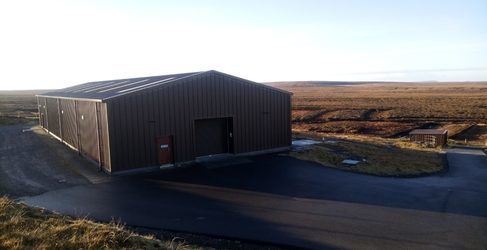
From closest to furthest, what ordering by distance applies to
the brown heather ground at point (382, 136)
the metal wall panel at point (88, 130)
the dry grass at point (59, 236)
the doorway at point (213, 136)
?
the dry grass at point (59, 236), the metal wall panel at point (88, 130), the brown heather ground at point (382, 136), the doorway at point (213, 136)

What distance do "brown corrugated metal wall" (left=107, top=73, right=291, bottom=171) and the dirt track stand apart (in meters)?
2.55

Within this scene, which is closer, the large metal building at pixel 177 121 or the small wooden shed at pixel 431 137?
the large metal building at pixel 177 121

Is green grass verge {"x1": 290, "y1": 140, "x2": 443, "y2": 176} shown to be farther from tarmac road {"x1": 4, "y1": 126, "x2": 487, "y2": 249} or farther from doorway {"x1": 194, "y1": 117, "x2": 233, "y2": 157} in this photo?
doorway {"x1": 194, "y1": 117, "x2": 233, "y2": 157}

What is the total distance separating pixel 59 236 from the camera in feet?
27.5

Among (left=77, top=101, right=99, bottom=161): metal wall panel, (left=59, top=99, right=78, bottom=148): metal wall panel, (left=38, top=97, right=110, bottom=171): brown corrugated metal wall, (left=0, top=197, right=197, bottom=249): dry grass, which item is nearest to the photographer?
(left=0, top=197, right=197, bottom=249): dry grass

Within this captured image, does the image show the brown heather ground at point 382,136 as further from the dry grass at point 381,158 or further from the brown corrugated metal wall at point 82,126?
the brown corrugated metal wall at point 82,126

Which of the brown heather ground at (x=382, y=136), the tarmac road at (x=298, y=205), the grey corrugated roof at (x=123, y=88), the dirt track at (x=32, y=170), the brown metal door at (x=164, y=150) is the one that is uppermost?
the grey corrugated roof at (x=123, y=88)

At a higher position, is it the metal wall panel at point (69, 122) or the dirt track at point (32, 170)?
the metal wall panel at point (69, 122)

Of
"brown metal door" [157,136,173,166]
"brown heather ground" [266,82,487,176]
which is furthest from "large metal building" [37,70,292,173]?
"brown heather ground" [266,82,487,176]

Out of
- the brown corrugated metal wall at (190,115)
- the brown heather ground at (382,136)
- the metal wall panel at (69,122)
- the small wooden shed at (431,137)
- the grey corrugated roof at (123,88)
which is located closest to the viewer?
the brown corrugated metal wall at (190,115)

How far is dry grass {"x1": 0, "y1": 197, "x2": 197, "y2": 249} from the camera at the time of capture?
7.76m

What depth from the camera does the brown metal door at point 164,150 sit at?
19000 mm

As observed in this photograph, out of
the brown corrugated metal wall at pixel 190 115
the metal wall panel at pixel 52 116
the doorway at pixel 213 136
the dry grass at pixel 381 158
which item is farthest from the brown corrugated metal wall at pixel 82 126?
the dry grass at pixel 381 158

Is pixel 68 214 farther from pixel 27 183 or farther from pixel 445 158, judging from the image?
pixel 445 158
